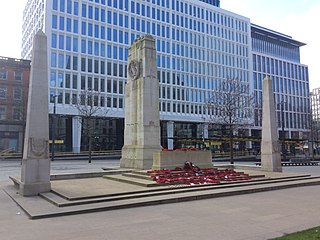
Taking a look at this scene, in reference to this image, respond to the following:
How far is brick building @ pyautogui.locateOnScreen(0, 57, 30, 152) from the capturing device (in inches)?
2148

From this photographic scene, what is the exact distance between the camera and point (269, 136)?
1973 centimetres

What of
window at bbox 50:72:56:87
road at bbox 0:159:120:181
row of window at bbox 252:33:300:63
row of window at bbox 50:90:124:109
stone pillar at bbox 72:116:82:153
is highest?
row of window at bbox 252:33:300:63

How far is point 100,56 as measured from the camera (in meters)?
62.5

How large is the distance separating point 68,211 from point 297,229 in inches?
241

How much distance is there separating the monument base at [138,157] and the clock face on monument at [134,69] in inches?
192

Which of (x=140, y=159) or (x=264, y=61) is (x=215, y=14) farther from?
(x=140, y=159)

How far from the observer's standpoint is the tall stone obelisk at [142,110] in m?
19.5

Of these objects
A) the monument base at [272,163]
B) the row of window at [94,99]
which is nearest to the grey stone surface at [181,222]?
the monument base at [272,163]

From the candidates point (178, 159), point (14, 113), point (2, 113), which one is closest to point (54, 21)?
point (14, 113)

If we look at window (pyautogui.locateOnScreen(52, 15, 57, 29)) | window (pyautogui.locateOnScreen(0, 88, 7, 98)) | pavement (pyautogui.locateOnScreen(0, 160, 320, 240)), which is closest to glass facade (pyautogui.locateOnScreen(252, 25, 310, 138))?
window (pyautogui.locateOnScreen(52, 15, 57, 29))

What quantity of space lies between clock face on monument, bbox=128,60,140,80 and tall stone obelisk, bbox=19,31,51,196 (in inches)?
339

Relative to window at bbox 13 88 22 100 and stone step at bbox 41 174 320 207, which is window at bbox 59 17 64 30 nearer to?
window at bbox 13 88 22 100

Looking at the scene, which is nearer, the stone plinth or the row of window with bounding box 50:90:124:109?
the stone plinth

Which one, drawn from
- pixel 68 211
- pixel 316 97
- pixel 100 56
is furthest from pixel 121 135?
pixel 316 97
